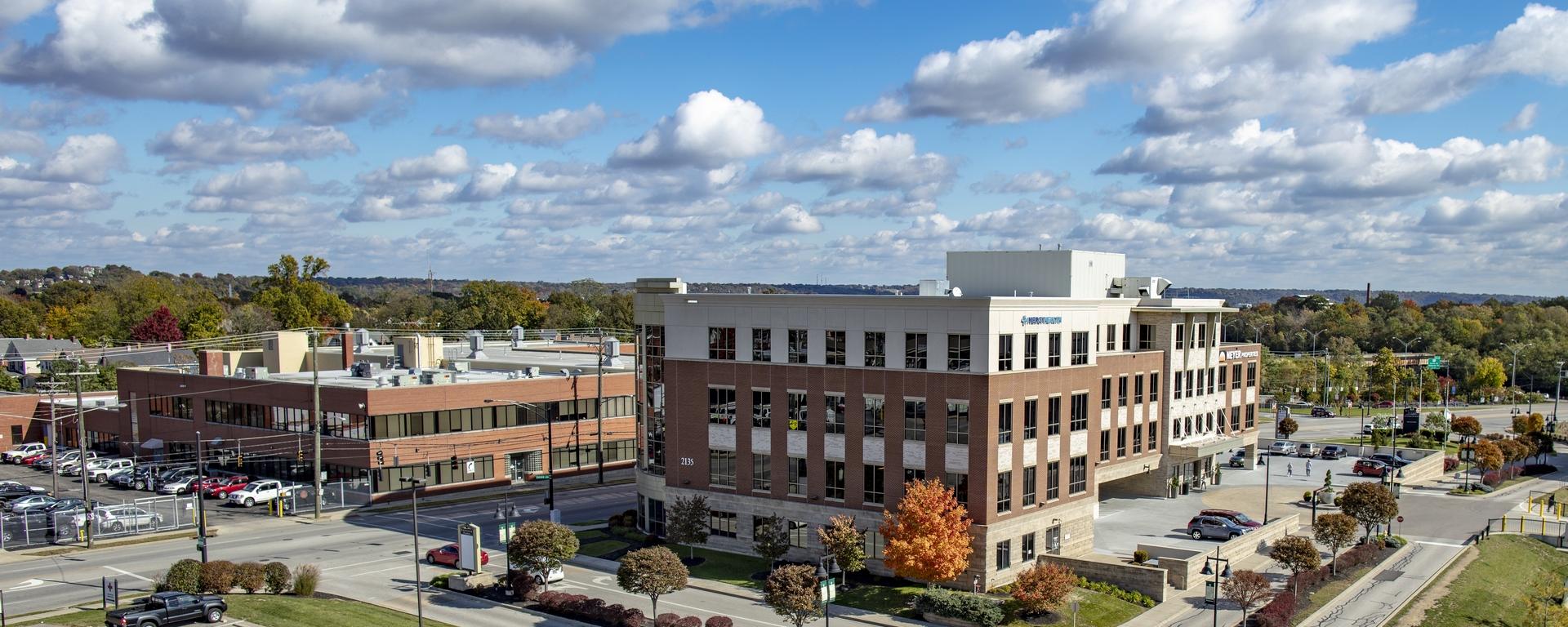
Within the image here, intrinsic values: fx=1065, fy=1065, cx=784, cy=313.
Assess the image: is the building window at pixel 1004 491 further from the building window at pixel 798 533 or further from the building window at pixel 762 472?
the building window at pixel 762 472

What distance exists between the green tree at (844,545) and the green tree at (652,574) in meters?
7.80

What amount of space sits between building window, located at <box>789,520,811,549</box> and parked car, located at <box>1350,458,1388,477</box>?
175ft

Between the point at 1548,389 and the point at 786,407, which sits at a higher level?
the point at 786,407

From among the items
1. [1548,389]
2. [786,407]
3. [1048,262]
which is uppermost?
[1048,262]

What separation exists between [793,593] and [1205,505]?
128 feet

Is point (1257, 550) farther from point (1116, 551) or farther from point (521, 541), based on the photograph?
point (521, 541)

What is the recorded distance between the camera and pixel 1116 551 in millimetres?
57156

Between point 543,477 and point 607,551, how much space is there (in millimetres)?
27243

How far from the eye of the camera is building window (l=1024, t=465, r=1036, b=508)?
176 ft

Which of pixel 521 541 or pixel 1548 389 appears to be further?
pixel 1548 389

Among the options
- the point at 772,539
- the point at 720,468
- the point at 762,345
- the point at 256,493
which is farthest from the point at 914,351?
the point at 256,493

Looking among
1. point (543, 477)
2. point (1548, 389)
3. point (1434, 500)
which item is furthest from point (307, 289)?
point (1548, 389)

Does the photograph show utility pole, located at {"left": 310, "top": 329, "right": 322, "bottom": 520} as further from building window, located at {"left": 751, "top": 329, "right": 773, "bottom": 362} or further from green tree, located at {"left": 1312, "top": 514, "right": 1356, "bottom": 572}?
green tree, located at {"left": 1312, "top": 514, "right": 1356, "bottom": 572}

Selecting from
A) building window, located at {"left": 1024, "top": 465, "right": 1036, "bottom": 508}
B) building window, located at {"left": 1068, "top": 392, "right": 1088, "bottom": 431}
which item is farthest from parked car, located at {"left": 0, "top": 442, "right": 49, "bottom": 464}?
building window, located at {"left": 1068, "top": 392, "right": 1088, "bottom": 431}
